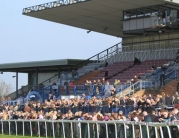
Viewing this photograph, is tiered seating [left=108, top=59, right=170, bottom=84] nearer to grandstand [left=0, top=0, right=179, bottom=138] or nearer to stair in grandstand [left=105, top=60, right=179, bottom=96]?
grandstand [left=0, top=0, right=179, bottom=138]

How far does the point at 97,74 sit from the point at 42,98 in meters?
6.37

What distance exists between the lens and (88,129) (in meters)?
19.5

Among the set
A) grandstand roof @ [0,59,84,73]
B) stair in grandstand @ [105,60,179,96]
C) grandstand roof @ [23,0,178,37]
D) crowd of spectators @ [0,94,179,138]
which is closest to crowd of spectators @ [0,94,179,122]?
crowd of spectators @ [0,94,179,138]

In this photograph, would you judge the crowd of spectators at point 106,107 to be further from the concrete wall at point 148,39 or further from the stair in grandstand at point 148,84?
the concrete wall at point 148,39

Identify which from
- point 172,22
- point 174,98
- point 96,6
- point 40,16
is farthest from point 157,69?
point 40,16

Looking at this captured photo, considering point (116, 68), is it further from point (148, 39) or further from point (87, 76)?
point (148, 39)

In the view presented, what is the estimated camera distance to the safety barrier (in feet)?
49.1

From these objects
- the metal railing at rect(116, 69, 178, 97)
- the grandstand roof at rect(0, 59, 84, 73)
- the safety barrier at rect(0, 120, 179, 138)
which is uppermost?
the grandstand roof at rect(0, 59, 84, 73)

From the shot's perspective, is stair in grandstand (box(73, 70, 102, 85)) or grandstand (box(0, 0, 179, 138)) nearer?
grandstand (box(0, 0, 179, 138))

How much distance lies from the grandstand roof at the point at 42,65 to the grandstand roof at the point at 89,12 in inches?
149

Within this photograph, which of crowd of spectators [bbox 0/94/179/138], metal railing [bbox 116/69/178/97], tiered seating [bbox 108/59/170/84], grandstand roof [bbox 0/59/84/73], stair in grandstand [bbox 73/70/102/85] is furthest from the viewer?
grandstand roof [bbox 0/59/84/73]

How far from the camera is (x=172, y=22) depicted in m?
38.0

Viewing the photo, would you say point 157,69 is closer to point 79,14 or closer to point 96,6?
point 96,6

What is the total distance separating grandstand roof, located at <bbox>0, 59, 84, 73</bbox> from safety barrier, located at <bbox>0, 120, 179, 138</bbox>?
2113cm
